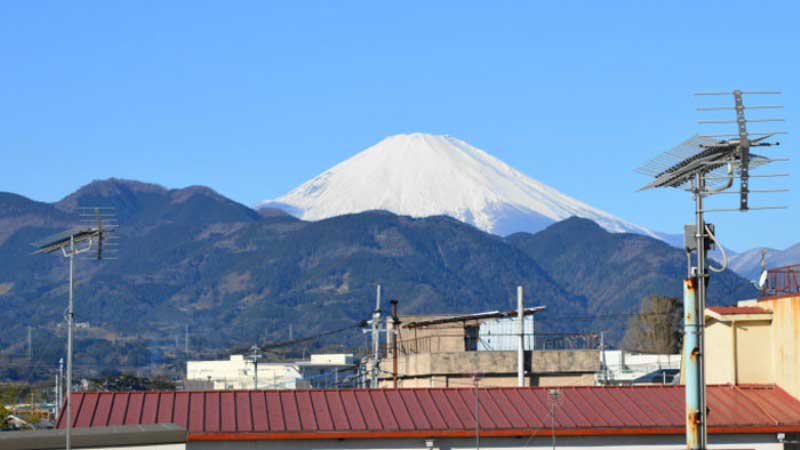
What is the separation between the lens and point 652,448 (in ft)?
156

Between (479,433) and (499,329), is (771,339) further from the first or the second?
(499,329)

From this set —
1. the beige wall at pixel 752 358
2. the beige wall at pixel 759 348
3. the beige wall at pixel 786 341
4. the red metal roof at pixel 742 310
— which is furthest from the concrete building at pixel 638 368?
the beige wall at pixel 786 341

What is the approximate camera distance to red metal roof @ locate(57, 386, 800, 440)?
45531 mm

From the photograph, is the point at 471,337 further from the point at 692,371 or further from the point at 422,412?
the point at 692,371

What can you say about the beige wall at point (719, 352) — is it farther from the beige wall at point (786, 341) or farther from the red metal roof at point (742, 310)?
the beige wall at point (786, 341)

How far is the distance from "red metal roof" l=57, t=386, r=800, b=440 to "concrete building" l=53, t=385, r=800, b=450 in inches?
1.3

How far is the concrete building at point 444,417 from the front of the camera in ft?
149

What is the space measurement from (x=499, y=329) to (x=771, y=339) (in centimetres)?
5296

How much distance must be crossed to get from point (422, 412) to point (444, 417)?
842 millimetres

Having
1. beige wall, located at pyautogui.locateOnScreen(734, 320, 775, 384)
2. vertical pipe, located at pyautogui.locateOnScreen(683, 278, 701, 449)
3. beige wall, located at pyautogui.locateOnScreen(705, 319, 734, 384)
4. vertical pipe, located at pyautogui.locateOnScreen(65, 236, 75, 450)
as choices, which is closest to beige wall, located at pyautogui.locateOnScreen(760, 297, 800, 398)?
beige wall, located at pyautogui.locateOnScreen(734, 320, 775, 384)

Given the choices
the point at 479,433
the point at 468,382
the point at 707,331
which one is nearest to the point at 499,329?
the point at 468,382

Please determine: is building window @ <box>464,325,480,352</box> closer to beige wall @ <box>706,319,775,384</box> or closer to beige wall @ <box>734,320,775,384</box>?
beige wall @ <box>706,319,775,384</box>

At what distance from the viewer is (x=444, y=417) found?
46750mm

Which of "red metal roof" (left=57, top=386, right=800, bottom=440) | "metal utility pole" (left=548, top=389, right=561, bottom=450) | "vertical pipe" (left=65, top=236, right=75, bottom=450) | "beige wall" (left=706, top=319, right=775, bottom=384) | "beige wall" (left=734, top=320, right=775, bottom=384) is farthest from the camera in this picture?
"beige wall" (left=734, top=320, right=775, bottom=384)
